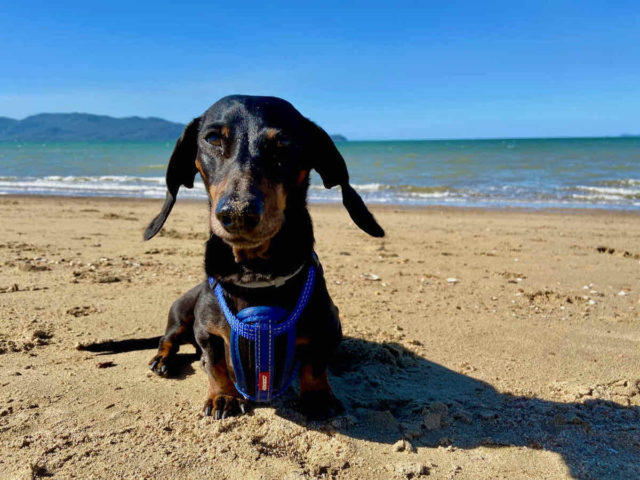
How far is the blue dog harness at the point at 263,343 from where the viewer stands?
2.32 m

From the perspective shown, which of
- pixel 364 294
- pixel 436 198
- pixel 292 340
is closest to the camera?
pixel 292 340

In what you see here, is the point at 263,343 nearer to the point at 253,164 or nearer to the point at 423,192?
the point at 253,164

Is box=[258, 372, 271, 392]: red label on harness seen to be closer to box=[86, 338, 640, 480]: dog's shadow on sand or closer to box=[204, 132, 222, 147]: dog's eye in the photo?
box=[86, 338, 640, 480]: dog's shadow on sand

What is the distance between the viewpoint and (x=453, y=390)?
3.05m

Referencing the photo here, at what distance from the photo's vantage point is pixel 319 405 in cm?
263

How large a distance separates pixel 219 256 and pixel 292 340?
56 centimetres

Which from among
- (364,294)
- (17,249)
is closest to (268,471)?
(364,294)

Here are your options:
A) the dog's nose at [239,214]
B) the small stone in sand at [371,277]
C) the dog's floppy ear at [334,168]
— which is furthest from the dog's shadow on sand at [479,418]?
the small stone in sand at [371,277]

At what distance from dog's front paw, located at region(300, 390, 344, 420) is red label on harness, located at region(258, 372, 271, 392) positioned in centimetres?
33

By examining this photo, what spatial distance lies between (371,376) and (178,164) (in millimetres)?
1791

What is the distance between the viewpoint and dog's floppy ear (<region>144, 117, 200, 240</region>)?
271 cm

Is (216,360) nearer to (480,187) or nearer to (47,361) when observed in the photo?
(47,361)

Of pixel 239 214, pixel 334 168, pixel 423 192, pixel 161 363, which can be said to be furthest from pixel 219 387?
pixel 423 192

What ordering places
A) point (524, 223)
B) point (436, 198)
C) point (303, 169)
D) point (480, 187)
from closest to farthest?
point (303, 169)
point (524, 223)
point (436, 198)
point (480, 187)
